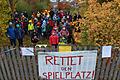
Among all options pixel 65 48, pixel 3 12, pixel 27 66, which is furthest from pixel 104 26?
pixel 3 12

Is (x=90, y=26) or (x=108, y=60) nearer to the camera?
(x=108, y=60)

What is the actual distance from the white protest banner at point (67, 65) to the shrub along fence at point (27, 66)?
19cm

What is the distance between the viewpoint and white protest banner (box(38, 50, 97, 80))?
976 cm

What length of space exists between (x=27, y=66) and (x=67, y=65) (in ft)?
4.20

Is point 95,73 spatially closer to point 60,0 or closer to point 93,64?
point 93,64

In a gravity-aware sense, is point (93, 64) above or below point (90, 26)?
below

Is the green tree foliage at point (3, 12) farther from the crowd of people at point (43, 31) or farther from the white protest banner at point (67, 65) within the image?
the white protest banner at point (67, 65)

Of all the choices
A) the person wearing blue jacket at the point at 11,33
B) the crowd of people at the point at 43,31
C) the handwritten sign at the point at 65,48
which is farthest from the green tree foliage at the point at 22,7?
the handwritten sign at the point at 65,48

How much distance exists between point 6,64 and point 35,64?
36.7 inches

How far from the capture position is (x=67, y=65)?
32.3 ft

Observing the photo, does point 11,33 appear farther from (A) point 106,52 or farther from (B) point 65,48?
(A) point 106,52

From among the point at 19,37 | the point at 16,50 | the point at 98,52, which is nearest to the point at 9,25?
the point at 19,37

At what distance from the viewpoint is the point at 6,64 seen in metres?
10.1

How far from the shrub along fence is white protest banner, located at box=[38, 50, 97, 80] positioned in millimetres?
187
